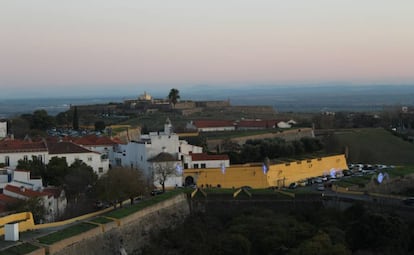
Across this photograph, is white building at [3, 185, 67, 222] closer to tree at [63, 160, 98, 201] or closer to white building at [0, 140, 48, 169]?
tree at [63, 160, 98, 201]

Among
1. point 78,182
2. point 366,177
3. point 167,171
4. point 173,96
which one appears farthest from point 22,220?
point 173,96

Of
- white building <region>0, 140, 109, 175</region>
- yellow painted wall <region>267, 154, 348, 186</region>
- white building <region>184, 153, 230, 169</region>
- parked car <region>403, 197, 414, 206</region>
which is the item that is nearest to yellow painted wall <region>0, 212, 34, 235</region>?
white building <region>0, 140, 109, 175</region>

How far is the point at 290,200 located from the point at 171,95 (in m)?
52.7

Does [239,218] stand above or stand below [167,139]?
below

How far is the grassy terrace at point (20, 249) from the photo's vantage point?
18.4 m

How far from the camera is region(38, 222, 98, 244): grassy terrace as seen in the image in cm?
2005

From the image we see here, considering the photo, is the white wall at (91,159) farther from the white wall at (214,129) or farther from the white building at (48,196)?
the white wall at (214,129)

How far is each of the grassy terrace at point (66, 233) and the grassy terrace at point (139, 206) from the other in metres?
1.92

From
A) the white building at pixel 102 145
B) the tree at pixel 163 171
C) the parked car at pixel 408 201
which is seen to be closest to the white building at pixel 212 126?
the white building at pixel 102 145

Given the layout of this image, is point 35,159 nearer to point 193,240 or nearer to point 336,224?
point 193,240

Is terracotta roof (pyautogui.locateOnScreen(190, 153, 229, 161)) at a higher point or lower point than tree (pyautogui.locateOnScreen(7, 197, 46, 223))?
higher

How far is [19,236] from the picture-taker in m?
20.8

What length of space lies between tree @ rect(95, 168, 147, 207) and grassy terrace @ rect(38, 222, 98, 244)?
4.04 meters

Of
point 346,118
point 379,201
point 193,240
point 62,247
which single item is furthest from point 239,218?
point 346,118
